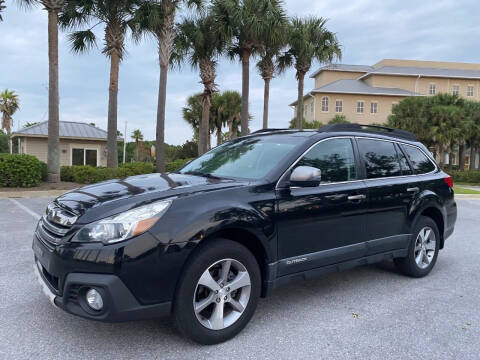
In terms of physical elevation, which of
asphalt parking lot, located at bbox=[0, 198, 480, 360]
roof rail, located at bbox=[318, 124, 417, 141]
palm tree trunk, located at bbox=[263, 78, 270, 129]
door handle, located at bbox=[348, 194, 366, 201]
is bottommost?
asphalt parking lot, located at bbox=[0, 198, 480, 360]

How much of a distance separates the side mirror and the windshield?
26cm

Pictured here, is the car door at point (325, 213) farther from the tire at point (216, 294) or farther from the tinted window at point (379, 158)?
the tire at point (216, 294)

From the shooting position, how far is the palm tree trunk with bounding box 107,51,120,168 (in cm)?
1667

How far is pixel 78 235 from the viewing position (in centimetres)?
273

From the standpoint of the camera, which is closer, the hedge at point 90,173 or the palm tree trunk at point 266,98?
the hedge at point 90,173

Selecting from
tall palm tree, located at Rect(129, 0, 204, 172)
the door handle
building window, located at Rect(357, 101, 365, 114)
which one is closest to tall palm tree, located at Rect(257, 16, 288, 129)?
tall palm tree, located at Rect(129, 0, 204, 172)

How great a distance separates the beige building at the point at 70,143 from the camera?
25156 mm

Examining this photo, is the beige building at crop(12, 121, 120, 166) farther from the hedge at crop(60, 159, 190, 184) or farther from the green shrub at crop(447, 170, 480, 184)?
the green shrub at crop(447, 170, 480, 184)

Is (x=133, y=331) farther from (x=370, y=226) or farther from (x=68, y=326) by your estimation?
(x=370, y=226)

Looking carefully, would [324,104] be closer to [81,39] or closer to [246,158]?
[81,39]

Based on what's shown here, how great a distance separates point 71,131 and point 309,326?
25.8 m

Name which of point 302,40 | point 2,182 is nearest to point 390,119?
point 302,40

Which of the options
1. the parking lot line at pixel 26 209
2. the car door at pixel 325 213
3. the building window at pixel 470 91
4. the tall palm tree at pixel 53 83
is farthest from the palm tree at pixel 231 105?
the car door at pixel 325 213

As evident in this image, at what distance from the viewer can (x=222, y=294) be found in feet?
9.86
